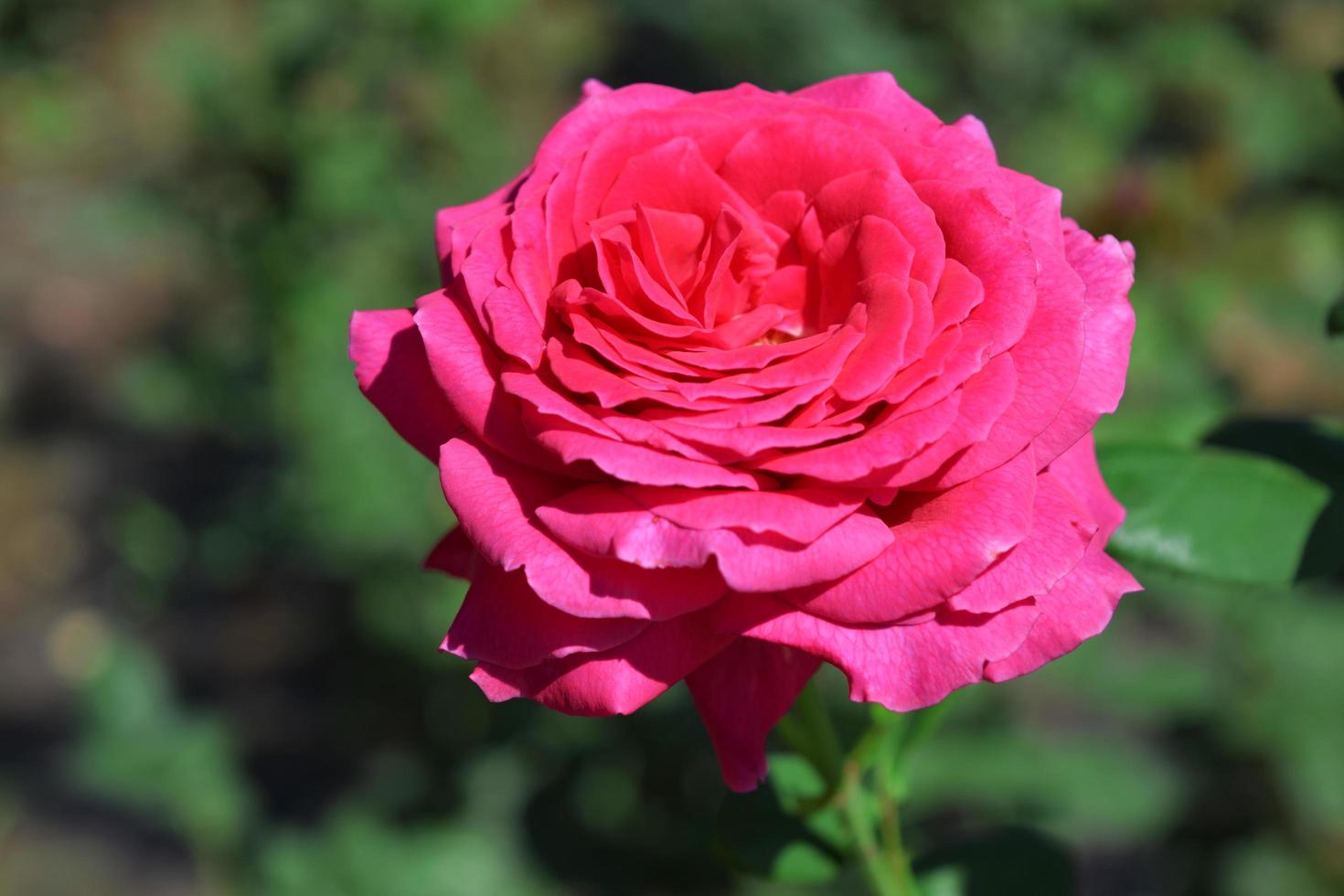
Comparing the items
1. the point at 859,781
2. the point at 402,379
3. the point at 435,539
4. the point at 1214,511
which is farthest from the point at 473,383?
the point at 435,539

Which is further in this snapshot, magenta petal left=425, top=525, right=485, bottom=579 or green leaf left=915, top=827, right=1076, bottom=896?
green leaf left=915, top=827, right=1076, bottom=896

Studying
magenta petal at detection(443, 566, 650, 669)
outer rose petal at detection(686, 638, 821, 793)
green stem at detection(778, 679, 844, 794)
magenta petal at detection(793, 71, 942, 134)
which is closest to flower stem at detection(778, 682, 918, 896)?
green stem at detection(778, 679, 844, 794)

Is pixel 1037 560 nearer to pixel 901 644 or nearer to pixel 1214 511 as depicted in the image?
pixel 901 644

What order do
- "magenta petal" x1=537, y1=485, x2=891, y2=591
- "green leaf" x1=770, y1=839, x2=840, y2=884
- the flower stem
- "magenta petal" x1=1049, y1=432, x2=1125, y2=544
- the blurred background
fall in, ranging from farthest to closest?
the blurred background
"green leaf" x1=770, y1=839, x2=840, y2=884
the flower stem
"magenta petal" x1=1049, y1=432, x2=1125, y2=544
"magenta petal" x1=537, y1=485, x2=891, y2=591

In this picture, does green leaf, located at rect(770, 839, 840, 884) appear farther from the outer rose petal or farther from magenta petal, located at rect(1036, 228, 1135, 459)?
magenta petal, located at rect(1036, 228, 1135, 459)

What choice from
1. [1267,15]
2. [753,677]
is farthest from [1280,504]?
[1267,15]
